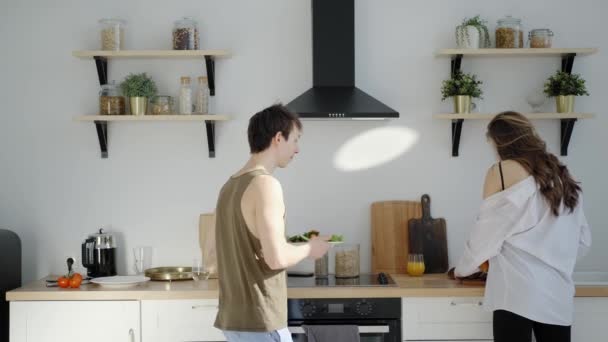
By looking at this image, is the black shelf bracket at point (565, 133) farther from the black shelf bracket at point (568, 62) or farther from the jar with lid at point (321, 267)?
the jar with lid at point (321, 267)

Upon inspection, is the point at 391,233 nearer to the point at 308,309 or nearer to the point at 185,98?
the point at 308,309

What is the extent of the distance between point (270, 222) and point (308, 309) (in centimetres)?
119

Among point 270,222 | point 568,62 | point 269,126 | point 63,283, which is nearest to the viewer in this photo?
point 270,222

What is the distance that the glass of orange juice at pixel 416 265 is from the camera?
4027 mm

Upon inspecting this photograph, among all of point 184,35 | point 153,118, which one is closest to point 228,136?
point 153,118

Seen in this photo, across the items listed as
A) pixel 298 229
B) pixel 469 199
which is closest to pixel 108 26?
pixel 298 229

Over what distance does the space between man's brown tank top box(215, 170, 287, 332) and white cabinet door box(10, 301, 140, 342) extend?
1136 mm

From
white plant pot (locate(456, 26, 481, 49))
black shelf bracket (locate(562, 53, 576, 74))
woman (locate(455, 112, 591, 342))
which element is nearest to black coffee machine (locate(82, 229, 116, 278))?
woman (locate(455, 112, 591, 342))

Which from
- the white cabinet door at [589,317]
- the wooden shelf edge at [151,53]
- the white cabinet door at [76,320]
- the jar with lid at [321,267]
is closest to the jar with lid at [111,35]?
the wooden shelf edge at [151,53]

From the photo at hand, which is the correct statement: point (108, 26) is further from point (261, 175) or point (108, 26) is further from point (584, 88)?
point (584, 88)

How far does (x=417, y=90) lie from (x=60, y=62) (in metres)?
1.86

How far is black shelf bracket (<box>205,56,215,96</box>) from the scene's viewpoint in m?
4.13

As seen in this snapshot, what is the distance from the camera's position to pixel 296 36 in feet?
13.9

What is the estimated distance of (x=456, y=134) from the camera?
419 cm
